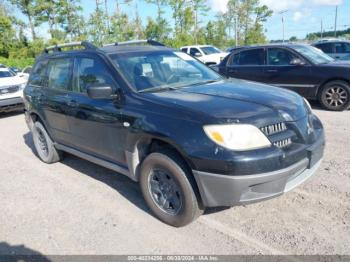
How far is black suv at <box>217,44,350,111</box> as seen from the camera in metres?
7.68

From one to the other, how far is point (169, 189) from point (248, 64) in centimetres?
652

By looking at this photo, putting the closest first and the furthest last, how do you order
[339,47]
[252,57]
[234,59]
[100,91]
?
[100,91]
[252,57]
[234,59]
[339,47]

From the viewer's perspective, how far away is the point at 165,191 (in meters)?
3.40

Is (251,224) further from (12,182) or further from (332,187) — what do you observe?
(12,182)

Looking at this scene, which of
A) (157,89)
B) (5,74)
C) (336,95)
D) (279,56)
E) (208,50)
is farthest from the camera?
(208,50)

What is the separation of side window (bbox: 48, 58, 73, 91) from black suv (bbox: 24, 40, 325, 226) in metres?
0.02

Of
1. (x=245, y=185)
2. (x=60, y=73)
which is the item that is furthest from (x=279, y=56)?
(x=245, y=185)

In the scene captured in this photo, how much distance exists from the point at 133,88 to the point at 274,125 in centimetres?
151

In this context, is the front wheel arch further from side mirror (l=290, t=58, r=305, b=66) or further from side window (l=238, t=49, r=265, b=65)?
side window (l=238, t=49, r=265, b=65)

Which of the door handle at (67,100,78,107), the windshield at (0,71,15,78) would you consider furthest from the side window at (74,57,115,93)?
the windshield at (0,71,15,78)

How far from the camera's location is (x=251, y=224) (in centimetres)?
334

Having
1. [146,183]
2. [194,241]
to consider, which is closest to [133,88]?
[146,183]

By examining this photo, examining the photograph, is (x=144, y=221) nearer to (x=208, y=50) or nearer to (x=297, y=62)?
(x=297, y=62)

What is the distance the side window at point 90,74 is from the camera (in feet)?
12.6
